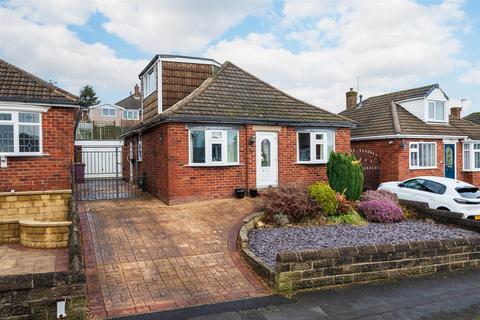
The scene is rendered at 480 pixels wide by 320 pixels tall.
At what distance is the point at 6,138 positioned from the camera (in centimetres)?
1065

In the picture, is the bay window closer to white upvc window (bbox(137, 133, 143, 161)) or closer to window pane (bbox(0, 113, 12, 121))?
white upvc window (bbox(137, 133, 143, 161))

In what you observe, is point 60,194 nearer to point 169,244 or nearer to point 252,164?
point 169,244

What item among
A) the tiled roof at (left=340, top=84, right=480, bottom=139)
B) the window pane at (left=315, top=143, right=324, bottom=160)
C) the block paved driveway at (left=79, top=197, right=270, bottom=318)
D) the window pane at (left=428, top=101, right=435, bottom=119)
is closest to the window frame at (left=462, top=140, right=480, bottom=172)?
the tiled roof at (left=340, top=84, right=480, bottom=139)

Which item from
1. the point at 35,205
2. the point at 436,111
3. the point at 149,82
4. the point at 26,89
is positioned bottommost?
the point at 35,205

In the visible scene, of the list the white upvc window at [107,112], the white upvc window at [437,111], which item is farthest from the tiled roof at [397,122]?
the white upvc window at [107,112]

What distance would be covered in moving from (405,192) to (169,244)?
8.62 meters

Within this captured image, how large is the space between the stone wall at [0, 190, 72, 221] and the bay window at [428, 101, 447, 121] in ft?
56.8

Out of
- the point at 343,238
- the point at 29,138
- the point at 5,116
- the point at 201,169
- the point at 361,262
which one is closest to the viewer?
the point at 361,262

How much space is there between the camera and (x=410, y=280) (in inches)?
258

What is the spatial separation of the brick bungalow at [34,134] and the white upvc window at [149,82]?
4620 mm

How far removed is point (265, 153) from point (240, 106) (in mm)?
1967

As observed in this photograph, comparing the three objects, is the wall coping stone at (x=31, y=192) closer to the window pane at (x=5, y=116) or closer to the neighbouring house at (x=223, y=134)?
the window pane at (x=5, y=116)

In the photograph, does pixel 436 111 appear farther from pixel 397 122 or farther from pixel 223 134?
pixel 223 134

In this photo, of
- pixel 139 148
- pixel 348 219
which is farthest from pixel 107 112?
pixel 348 219
